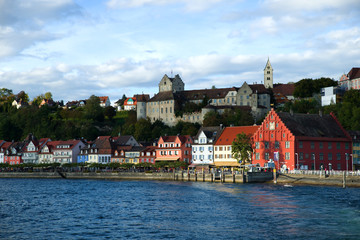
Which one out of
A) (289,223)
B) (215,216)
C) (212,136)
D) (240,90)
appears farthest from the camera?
(240,90)

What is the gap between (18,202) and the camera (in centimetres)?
6850

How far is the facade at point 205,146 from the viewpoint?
382ft

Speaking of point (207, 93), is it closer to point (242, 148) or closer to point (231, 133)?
point (231, 133)

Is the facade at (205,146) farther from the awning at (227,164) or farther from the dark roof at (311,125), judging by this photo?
the dark roof at (311,125)

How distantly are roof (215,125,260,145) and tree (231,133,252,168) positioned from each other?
6.35 metres

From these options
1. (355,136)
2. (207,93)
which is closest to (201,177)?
(355,136)

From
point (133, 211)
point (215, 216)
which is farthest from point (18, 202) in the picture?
point (215, 216)

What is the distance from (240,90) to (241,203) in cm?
10598

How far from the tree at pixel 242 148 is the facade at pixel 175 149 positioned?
71.6 ft

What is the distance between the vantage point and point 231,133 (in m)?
115

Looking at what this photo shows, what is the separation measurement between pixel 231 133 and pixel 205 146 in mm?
6772

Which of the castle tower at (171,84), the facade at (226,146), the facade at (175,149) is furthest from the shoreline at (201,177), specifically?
the castle tower at (171,84)

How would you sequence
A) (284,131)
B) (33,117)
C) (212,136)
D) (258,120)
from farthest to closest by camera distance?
1. (33,117)
2. (258,120)
3. (212,136)
4. (284,131)

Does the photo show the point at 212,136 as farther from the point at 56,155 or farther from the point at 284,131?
the point at 56,155
